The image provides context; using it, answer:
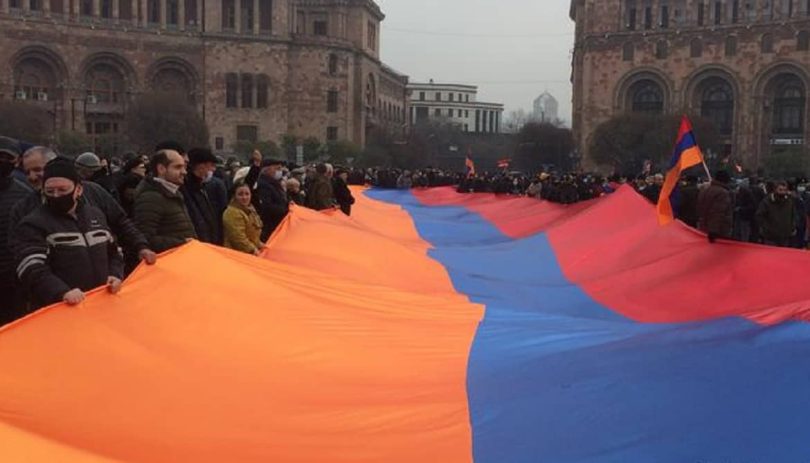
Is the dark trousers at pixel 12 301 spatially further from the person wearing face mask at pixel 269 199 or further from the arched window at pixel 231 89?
the arched window at pixel 231 89

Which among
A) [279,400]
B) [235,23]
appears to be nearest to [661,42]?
[235,23]

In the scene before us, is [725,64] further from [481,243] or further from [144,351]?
[144,351]

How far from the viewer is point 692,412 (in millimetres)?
3963

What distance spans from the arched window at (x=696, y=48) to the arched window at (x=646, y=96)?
344 cm

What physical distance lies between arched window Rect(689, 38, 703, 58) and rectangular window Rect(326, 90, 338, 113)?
27883 millimetres

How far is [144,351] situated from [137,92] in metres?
62.0

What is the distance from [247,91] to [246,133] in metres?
3.22

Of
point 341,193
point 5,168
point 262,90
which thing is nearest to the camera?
point 5,168

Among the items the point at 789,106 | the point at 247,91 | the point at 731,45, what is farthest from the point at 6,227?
the point at 789,106

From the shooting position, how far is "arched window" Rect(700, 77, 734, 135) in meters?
65.8

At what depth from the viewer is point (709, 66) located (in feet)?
214

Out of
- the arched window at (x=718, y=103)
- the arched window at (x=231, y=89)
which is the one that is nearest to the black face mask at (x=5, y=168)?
the arched window at (x=231, y=89)

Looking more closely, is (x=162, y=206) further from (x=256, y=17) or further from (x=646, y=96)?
(x=646, y=96)

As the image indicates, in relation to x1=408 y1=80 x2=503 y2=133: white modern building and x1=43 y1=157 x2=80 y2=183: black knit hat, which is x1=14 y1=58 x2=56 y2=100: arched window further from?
x1=408 y1=80 x2=503 y2=133: white modern building
